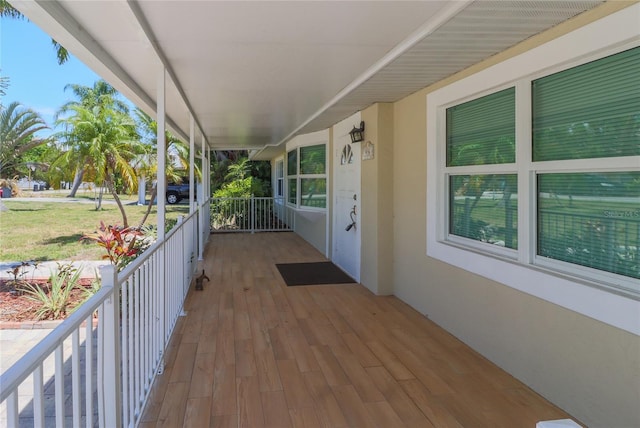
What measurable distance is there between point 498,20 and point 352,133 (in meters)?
3.05

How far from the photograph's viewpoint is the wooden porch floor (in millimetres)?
2303

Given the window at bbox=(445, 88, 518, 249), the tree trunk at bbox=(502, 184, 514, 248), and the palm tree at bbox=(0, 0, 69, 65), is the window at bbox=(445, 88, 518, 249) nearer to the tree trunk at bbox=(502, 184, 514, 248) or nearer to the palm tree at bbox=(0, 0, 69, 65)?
the tree trunk at bbox=(502, 184, 514, 248)

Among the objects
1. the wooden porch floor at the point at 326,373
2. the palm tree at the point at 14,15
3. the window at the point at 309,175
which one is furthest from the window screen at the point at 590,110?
the palm tree at the point at 14,15

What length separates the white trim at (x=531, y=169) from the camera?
204 centimetres

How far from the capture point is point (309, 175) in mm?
8078

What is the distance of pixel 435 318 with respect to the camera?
3795 mm

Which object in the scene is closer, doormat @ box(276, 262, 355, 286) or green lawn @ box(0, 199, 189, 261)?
doormat @ box(276, 262, 355, 286)

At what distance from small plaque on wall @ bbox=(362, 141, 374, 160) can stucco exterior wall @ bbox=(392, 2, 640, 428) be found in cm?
33

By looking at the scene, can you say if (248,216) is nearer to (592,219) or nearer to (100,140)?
(100,140)

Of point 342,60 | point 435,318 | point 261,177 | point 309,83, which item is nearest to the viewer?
point 342,60

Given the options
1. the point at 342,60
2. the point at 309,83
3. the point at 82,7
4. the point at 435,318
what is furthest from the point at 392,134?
the point at 82,7

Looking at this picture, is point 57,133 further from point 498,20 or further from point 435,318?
point 498,20

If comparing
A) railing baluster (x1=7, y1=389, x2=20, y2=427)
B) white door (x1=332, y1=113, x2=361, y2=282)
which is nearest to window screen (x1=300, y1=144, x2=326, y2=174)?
white door (x1=332, y1=113, x2=361, y2=282)

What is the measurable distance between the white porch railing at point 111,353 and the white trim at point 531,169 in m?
2.25
